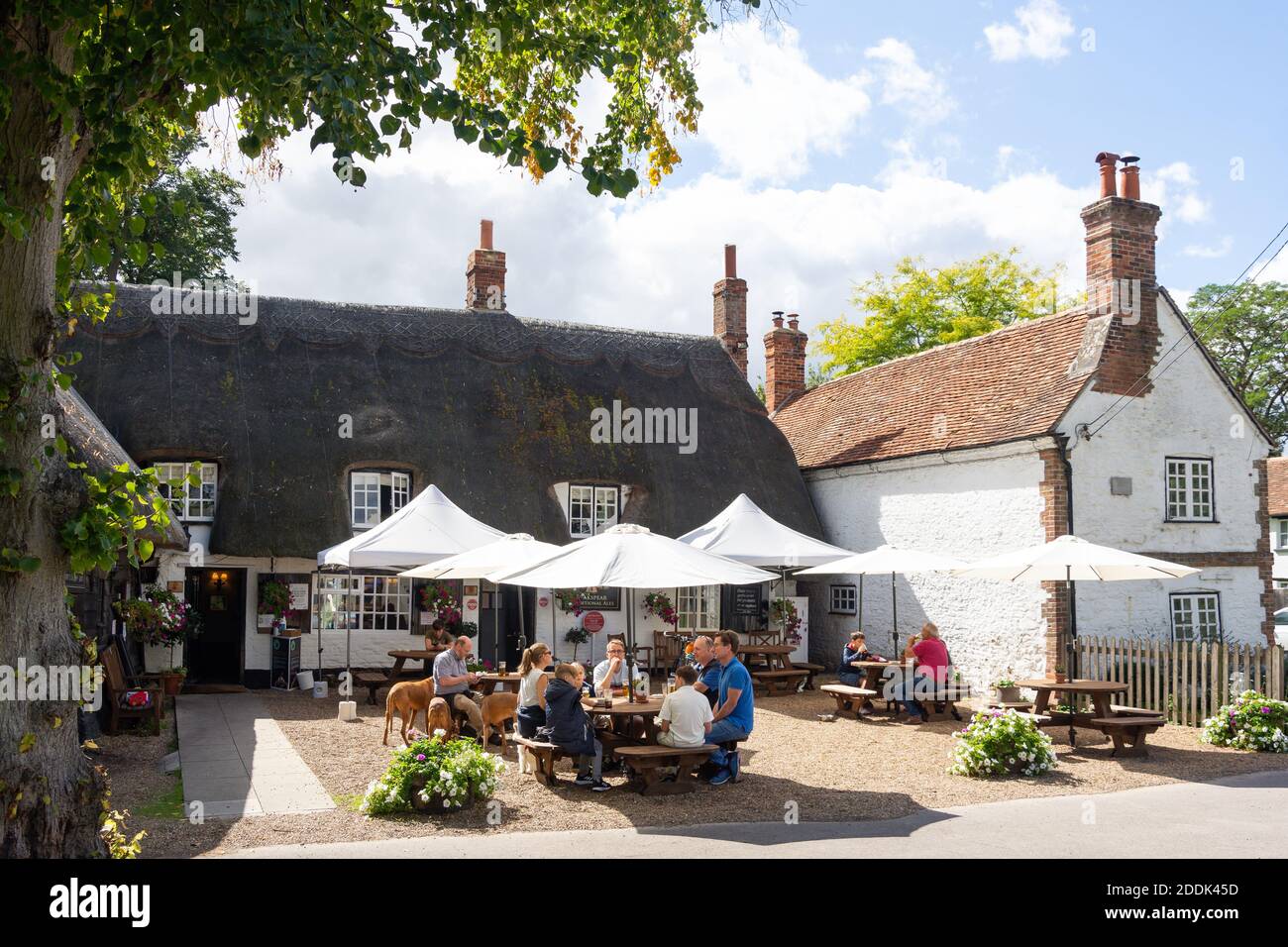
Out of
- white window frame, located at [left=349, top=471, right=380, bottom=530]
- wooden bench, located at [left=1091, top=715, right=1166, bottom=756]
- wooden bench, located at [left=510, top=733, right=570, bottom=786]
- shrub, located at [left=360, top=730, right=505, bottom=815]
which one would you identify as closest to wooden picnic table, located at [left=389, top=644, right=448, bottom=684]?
white window frame, located at [left=349, top=471, right=380, bottom=530]

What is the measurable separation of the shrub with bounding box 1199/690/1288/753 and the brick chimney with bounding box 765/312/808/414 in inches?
661

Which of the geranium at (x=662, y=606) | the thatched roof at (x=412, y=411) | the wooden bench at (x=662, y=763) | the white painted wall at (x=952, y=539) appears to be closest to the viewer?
the wooden bench at (x=662, y=763)

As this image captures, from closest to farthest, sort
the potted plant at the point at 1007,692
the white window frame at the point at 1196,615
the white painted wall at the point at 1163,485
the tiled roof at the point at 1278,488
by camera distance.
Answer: the potted plant at the point at 1007,692 → the white painted wall at the point at 1163,485 → the white window frame at the point at 1196,615 → the tiled roof at the point at 1278,488

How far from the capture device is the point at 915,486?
20.1m

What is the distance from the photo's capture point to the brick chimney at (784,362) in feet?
92.2

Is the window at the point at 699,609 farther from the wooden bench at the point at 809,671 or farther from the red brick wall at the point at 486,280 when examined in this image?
the red brick wall at the point at 486,280

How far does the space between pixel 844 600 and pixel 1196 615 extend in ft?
21.5

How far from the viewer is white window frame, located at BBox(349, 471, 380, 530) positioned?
756 inches

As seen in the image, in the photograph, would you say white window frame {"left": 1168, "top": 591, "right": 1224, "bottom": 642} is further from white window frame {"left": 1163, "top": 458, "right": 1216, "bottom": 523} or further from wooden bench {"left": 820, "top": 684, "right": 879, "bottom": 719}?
wooden bench {"left": 820, "top": 684, "right": 879, "bottom": 719}

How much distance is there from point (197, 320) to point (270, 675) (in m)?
7.13

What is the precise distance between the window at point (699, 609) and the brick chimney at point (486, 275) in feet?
25.4

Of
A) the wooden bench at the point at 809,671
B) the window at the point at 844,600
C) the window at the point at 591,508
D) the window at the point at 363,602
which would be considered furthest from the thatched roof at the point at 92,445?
the window at the point at 844,600

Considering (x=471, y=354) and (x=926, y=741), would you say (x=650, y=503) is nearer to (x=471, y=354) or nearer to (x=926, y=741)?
(x=471, y=354)
